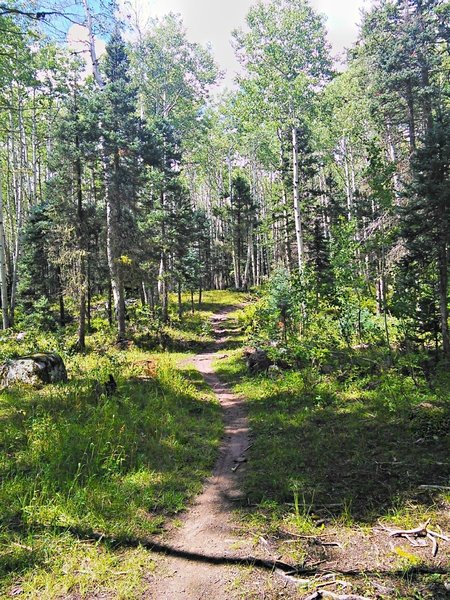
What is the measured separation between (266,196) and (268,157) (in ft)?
39.0

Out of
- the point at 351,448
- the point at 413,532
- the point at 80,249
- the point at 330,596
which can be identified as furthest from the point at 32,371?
the point at 80,249

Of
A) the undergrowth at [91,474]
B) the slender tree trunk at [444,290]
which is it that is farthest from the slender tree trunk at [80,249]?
the slender tree trunk at [444,290]

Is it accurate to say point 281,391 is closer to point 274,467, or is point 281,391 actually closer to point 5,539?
point 274,467

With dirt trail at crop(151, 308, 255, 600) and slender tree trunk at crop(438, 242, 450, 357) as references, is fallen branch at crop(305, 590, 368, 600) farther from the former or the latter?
slender tree trunk at crop(438, 242, 450, 357)

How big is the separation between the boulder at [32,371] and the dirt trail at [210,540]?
490 cm

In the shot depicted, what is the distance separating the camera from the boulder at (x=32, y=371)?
8.99 metres

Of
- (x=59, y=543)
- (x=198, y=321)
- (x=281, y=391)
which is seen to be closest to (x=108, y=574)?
(x=59, y=543)

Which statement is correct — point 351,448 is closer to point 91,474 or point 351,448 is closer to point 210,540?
point 210,540

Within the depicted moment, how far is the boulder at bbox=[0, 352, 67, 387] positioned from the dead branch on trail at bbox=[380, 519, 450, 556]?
8.01m

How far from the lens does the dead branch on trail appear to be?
3669mm

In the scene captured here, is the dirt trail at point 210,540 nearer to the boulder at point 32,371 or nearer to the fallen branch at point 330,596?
the fallen branch at point 330,596

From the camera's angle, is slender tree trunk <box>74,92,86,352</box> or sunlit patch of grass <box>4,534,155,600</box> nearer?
sunlit patch of grass <box>4,534,155,600</box>

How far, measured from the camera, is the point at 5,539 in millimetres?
3908

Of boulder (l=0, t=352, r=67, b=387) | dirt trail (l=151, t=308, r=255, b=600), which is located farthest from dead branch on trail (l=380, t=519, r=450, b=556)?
boulder (l=0, t=352, r=67, b=387)
